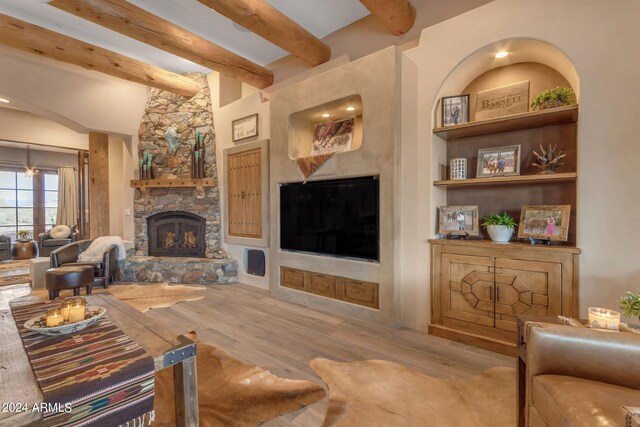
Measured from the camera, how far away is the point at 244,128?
4.83 metres

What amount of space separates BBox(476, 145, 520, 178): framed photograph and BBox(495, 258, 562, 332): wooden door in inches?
30.5

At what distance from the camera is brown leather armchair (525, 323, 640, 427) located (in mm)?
1105

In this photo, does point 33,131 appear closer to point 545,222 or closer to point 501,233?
point 501,233

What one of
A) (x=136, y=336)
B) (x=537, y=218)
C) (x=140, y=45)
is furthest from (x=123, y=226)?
(x=537, y=218)

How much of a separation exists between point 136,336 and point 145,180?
14.8 ft

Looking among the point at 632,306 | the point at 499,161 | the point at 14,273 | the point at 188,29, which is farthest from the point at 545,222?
the point at 14,273

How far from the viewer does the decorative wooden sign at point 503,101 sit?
107 inches

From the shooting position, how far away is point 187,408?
145 centimetres

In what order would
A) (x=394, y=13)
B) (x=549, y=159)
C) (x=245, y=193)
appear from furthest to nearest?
(x=245, y=193) → (x=394, y=13) → (x=549, y=159)

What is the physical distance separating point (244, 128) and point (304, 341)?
3448mm

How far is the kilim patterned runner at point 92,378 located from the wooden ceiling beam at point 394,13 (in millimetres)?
3322

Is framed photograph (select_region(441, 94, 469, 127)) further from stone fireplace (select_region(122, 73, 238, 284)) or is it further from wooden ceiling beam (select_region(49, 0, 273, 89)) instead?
stone fireplace (select_region(122, 73, 238, 284))

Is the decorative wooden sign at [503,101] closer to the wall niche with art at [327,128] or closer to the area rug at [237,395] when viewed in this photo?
the wall niche with art at [327,128]

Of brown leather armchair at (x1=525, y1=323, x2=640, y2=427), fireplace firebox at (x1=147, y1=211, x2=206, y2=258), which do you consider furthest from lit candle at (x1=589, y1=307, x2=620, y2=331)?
fireplace firebox at (x1=147, y1=211, x2=206, y2=258)
